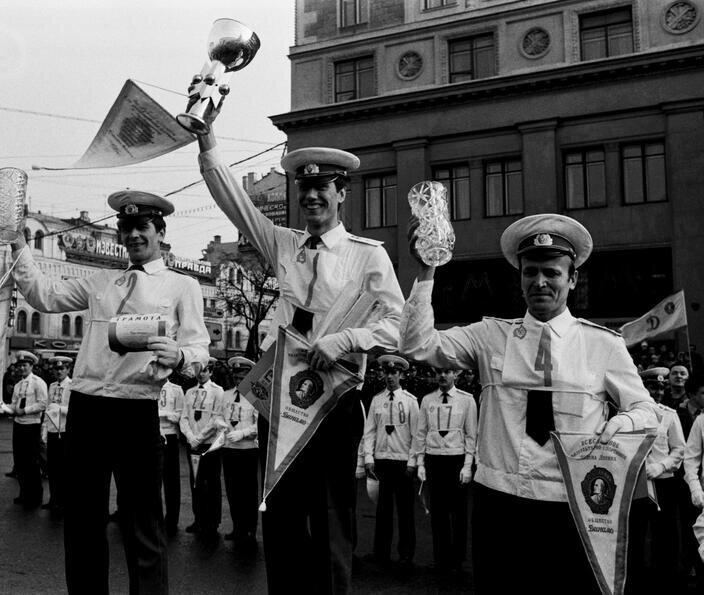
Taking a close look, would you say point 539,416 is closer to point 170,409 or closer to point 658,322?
point 170,409

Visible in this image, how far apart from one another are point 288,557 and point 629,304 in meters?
24.4

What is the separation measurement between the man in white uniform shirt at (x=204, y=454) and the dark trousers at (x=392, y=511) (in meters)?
2.19

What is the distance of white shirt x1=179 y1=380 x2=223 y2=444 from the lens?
39.0ft

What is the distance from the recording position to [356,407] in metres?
4.05

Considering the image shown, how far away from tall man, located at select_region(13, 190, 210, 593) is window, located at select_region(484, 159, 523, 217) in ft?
80.4

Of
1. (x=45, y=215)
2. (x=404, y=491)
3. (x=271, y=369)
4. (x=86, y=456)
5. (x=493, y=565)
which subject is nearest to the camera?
(x=493, y=565)

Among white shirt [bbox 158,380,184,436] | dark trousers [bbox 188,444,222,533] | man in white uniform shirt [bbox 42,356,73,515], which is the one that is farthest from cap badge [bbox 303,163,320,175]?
man in white uniform shirt [bbox 42,356,73,515]

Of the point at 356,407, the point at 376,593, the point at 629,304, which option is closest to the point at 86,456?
the point at 356,407

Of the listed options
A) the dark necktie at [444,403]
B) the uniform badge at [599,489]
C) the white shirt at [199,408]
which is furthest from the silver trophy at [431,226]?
the white shirt at [199,408]

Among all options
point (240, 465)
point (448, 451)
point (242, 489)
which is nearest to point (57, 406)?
point (240, 465)

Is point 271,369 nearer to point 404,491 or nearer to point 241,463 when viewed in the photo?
point 404,491

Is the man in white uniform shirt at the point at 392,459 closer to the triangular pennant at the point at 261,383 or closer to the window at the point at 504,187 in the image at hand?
the triangular pennant at the point at 261,383

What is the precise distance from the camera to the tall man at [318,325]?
3.77 meters

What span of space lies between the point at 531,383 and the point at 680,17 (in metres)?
26.6
